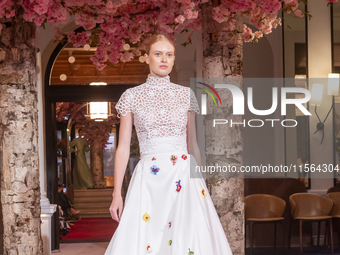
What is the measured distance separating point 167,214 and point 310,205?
3781mm

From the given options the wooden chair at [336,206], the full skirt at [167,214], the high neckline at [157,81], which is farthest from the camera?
the wooden chair at [336,206]

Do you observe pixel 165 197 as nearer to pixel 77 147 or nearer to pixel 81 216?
pixel 77 147

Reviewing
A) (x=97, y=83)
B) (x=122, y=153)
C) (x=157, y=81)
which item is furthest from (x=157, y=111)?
(x=97, y=83)

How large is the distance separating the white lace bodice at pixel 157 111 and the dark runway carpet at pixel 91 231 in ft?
14.2

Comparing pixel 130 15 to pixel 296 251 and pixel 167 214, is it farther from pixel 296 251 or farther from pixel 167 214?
pixel 296 251

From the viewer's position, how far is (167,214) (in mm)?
2145

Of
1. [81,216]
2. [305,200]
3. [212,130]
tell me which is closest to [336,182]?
[305,200]

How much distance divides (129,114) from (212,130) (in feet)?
2.37

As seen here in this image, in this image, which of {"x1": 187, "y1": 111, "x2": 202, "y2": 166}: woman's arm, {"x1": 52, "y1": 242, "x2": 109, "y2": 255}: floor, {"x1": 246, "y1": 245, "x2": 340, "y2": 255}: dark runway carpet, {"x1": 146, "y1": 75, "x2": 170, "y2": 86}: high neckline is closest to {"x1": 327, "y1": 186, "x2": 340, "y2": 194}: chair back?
{"x1": 246, "y1": 245, "x2": 340, "y2": 255}: dark runway carpet

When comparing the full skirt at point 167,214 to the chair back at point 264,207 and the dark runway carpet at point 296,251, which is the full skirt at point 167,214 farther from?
the dark runway carpet at point 296,251

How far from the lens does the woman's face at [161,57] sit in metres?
2.26

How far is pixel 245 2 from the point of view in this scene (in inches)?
104

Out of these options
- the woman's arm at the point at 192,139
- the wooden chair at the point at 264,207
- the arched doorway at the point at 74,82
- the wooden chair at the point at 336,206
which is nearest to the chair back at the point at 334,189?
the wooden chair at the point at 336,206

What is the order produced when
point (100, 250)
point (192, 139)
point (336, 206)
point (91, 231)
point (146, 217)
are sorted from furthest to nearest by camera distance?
point (91, 231) → point (100, 250) → point (336, 206) → point (192, 139) → point (146, 217)
